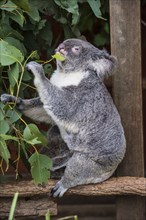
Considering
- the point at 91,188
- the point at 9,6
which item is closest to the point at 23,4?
the point at 9,6

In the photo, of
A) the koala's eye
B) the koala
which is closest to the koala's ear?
the koala

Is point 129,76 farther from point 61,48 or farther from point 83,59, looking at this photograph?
point 61,48

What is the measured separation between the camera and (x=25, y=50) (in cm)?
389

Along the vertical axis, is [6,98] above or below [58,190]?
above

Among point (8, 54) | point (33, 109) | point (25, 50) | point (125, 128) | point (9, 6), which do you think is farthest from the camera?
point (125, 128)

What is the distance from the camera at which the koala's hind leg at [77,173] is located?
12.9 ft

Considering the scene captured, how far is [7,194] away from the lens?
13.0ft

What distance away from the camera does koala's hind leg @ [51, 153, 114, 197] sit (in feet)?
12.9

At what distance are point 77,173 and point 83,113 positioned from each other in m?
0.35

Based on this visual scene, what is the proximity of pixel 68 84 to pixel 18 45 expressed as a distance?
0.39 meters

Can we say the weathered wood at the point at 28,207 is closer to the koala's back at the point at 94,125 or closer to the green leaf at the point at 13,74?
the koala's back at the point at 94,125

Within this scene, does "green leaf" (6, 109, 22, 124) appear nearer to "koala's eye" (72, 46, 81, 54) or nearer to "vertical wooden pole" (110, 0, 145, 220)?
"koala's eye" (72, 46, 81, 54)

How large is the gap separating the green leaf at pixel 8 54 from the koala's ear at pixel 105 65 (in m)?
0.65

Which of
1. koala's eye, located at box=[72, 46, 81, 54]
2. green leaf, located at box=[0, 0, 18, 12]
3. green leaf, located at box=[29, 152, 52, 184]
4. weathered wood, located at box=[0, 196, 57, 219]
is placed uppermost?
green leaf, located at box=[0, 0, 18, 12]
